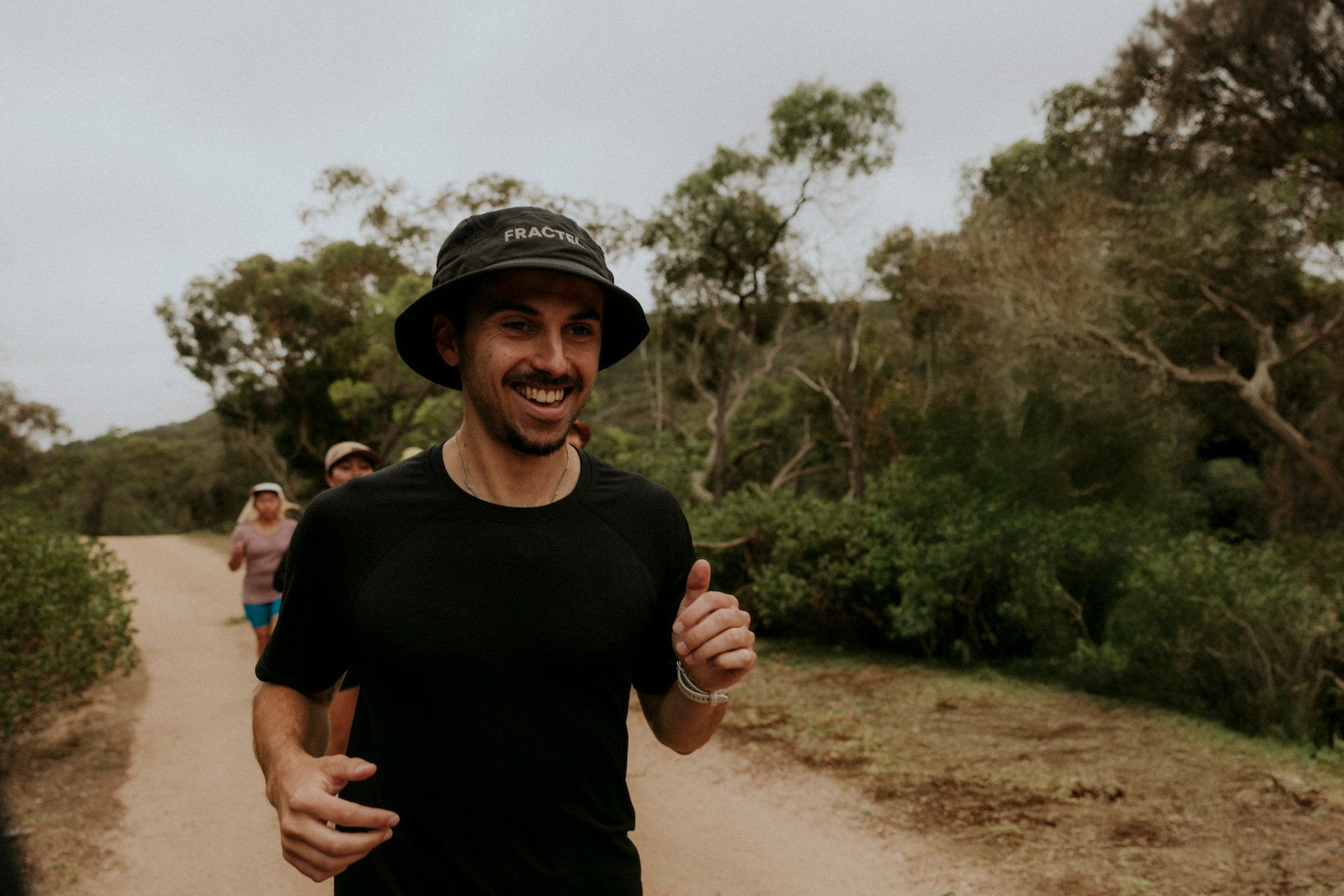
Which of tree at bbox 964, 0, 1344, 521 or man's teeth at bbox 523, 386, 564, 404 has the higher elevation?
tree at bbox 964, 0, 1344, 521

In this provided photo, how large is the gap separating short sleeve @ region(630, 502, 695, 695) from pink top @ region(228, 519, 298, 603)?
20.3 feet

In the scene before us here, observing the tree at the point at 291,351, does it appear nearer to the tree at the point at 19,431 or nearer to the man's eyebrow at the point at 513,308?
the tree at the point at 19,431

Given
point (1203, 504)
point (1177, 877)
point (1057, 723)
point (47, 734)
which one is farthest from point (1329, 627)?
point (47, 734)

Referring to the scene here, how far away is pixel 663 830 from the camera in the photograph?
208 inches

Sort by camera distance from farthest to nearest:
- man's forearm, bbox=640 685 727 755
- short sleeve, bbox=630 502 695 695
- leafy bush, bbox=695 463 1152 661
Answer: leafy bush, bbox=695 463 1152 661, short sleeve, bbox=630 502 695 695, man's forearm, bbox=640 685 727 755

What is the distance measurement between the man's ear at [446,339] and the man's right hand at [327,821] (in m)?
0.86

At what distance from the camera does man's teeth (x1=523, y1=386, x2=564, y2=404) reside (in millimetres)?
1746

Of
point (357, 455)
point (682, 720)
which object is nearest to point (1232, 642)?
point (357, 455)

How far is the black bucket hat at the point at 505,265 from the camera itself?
1.67 m

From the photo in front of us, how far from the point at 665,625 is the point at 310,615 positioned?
715 mm

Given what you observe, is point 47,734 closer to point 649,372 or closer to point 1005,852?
point 1005,852

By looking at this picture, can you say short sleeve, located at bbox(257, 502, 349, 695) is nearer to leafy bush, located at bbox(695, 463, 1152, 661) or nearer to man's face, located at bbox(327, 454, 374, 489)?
man's face, located at bbox(327, 454, 374, 489)

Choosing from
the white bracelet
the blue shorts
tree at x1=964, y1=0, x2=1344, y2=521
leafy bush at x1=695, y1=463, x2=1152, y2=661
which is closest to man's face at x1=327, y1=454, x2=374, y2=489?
the blue shorts

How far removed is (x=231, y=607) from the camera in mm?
13281
